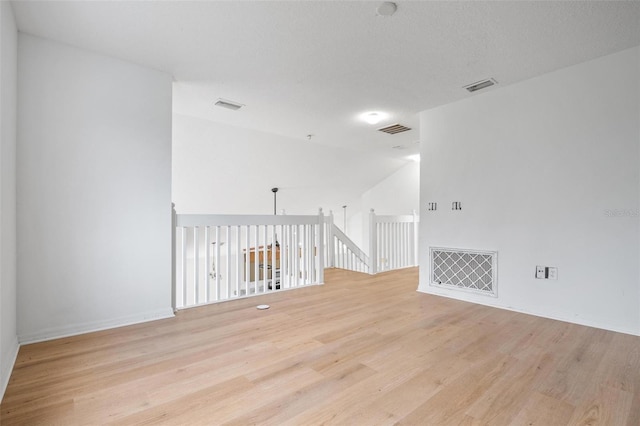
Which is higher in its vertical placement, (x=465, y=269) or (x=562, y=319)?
(x=465, y=269)

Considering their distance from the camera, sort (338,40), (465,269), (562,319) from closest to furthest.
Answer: (338,40) < (562,319) < (465,269)

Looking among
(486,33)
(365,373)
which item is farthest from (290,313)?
(486,33)

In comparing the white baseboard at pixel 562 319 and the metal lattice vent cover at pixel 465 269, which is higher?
the metal lattice vent cover at pixel 465 269

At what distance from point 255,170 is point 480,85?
4042 mm

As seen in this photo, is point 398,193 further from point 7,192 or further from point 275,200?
point 7,192

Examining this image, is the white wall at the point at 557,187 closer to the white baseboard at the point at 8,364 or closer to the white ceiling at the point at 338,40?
the white ceiling at the point at 338,40

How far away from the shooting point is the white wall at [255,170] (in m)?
5.05

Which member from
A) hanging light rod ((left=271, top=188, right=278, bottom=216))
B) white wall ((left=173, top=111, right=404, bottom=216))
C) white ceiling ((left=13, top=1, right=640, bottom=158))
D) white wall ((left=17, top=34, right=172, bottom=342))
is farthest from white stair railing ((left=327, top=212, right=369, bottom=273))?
white wall ((left=17, top=34, right=172, bottom=342))

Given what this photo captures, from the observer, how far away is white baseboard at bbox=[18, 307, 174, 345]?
2.42m

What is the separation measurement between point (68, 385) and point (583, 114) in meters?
4.42

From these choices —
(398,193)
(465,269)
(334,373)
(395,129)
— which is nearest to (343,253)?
(395,129)

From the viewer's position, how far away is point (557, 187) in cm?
299

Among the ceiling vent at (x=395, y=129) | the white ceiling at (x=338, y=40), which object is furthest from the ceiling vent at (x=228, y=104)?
the ceiling vent at (x=395, y=129)

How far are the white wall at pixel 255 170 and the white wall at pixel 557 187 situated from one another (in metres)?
3.03
